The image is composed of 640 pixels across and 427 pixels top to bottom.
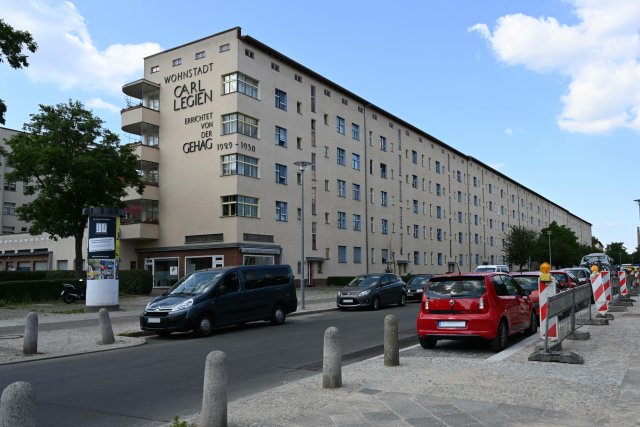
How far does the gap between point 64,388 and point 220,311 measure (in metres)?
7.10

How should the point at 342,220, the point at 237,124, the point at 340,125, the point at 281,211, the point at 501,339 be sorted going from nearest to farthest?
the point at 501,339 < the point at 237,124 < the point at 281,211 < the point at 342,220 < the point at 340,125

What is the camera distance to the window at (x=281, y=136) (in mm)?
44384

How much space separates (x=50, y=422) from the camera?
6223 millimetres

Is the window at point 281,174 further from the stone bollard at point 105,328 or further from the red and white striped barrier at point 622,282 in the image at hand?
the stone bollard at point 105,328

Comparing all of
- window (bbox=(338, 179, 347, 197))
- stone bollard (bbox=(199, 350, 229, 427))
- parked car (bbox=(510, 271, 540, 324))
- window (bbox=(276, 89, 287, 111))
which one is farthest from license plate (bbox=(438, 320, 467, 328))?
window (bbox=(338, 179, 347, 197))

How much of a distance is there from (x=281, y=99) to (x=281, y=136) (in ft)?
10.0

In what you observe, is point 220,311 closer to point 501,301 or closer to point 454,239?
point 501,301

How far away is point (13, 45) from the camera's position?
22.5m

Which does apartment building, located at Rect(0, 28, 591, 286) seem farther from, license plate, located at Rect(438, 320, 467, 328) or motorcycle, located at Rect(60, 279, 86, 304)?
license plate, located at Rect(438, 320, 467, 328)

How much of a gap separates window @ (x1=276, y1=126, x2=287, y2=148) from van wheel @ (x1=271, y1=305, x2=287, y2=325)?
91.5 feet

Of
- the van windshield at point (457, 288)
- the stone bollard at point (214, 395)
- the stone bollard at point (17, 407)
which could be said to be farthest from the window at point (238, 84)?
the stone bollard at point (17, 407)

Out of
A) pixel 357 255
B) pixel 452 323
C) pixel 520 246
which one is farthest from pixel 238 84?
pixel 520 246

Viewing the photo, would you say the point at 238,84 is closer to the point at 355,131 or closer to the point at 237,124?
the point at 237,124

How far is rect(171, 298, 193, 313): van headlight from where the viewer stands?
14219 millimetres
